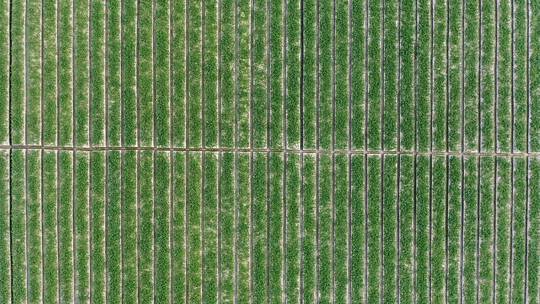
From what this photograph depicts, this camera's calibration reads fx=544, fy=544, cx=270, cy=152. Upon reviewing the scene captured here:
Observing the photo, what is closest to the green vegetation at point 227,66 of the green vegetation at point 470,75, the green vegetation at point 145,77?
the green vegetation at point 145,77

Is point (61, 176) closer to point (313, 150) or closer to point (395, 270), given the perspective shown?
point (313, 150)

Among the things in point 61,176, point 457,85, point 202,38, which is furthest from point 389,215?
point 61,176

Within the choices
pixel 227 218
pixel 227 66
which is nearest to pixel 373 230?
pixel 227 218

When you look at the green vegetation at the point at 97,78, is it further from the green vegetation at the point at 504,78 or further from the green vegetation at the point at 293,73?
the green vegetation at the point at 504,78

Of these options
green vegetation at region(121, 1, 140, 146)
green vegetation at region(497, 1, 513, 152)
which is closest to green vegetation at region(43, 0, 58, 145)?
green vegetation at region(121, 1, 140, 146)

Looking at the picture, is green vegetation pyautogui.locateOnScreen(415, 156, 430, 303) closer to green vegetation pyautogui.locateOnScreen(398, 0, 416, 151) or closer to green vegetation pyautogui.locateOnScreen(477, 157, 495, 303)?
green vegetation pyautogui.locateOnScreen(398, 0, 416, 151)
